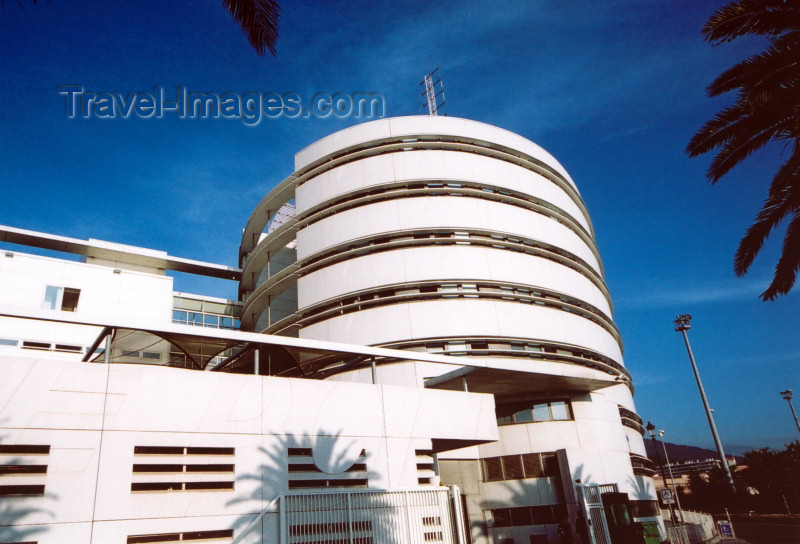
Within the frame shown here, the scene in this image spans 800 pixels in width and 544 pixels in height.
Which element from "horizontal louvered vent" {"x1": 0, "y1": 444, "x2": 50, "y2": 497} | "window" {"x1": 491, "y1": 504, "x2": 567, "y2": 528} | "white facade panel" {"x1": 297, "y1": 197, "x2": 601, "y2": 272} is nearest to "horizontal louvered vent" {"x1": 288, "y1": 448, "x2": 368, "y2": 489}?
"horizontal louvered vent" {"x1": 0, "y1": 444, "x2": 50, "y2": 497}

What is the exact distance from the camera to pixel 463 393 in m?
17.7

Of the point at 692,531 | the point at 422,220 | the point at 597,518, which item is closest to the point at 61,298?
the point at 422,220

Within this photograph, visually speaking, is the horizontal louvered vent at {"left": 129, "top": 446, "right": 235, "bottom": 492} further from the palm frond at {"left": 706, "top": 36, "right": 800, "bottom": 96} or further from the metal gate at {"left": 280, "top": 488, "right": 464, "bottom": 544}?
the palm frond at {"left": 706, "top": 36, "right": 800, "bottom": 96}

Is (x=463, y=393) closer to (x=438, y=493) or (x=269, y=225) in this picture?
(x=438, y=493)

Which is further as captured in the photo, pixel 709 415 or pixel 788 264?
pixel 709 415

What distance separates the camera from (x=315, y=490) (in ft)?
44.7

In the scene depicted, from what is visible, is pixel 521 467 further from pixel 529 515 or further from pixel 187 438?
pixel 187 438

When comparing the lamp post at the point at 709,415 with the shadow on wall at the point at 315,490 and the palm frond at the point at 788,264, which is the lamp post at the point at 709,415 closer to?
the palm frond at the point at 788,264

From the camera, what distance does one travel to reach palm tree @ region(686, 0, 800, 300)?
12.6 m

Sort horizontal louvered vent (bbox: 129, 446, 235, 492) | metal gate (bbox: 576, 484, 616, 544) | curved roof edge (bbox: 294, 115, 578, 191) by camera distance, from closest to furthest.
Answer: horizontal louvered vent (bbox: 129, 446, 235, 492), metal gate (bbox: 576, 484, 616, 544), curved roof edge (bbox: 294, 115, 578, 191)

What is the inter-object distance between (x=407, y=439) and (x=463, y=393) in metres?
2.91

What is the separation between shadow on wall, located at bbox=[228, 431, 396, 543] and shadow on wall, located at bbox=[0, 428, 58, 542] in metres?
3.73

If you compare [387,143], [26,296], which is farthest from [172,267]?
[387,143]

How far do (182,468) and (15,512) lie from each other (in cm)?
308
